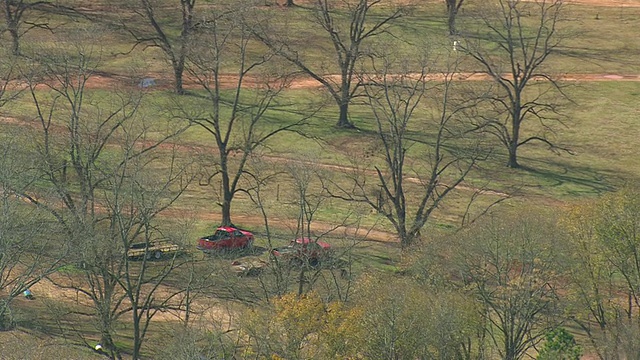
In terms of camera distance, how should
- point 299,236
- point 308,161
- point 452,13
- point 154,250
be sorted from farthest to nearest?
1. point 452,13
2. point 308,161
3. point 299,236
4. point 154,250

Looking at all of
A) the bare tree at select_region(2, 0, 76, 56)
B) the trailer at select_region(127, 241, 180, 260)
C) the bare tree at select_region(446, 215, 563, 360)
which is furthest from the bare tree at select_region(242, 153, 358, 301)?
the bare tree at select_region(2, 0, 76, 56)

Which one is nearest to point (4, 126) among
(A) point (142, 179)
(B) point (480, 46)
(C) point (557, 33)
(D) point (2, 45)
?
(D) point (2, 45)

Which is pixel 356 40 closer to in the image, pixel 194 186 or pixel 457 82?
pixel 457 82

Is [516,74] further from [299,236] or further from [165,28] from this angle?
[165,28]

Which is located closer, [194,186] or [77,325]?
[77,325]

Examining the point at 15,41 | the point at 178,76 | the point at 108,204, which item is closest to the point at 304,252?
the point at 108,204

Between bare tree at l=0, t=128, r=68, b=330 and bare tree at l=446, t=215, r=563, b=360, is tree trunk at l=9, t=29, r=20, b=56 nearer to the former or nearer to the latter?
bare tree at l=0, t=128, r=68, b=330
